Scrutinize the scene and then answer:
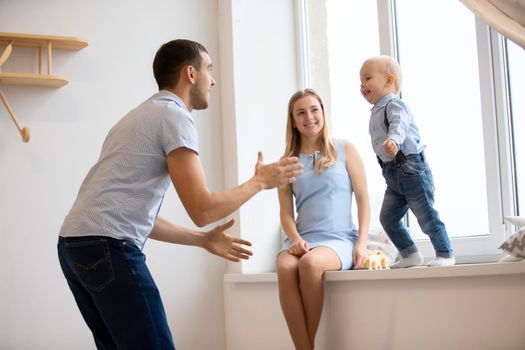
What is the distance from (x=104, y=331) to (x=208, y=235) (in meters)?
0.37

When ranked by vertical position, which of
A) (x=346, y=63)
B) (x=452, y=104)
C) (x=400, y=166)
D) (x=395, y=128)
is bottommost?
(x=400, y=166)

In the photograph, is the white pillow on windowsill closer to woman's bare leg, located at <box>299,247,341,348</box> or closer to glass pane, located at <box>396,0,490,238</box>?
glass pane, located at <box>396,0,490,238</box>

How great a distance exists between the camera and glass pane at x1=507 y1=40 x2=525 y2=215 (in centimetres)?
250

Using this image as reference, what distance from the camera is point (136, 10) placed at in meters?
3.44

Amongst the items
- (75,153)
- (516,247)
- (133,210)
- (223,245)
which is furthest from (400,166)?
(75,153)

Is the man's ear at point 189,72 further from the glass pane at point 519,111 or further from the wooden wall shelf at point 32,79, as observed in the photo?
the wooden wall shelf at point 32,79

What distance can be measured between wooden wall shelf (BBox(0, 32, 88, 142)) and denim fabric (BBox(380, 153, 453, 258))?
1528mm

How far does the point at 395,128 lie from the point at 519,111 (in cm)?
48

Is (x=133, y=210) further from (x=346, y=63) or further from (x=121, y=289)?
(x=346, y=63)

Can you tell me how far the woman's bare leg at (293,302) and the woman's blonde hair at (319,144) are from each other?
42 cm

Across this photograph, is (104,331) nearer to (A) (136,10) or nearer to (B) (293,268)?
(B) (293,268)

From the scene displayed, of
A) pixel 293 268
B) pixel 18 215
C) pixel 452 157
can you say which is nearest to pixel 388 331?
pixel 293 268

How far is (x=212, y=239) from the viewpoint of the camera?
1928 mm

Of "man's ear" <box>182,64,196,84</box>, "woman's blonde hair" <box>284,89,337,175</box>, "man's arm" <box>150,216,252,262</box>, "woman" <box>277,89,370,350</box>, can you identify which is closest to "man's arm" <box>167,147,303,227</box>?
"man's arm" <box>150,216,252,262</box>
